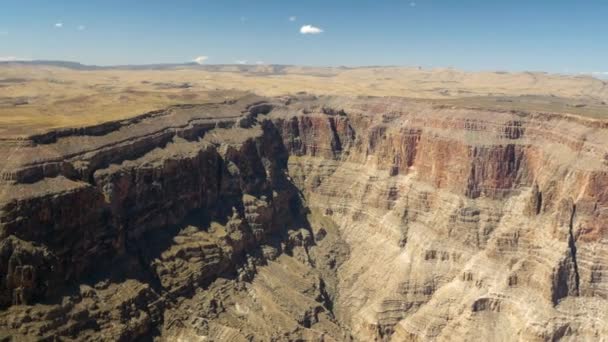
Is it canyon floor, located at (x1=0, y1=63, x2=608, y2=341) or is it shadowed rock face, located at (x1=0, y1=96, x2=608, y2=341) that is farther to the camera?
canyon floor, located at (x1=0, y1=63, x2=608, y2=341)

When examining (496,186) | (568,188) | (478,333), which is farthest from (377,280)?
(568,188)

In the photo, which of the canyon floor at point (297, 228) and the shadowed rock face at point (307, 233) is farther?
the canyon floor at point (297, 228)

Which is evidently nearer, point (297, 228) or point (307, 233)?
point (307, 233)

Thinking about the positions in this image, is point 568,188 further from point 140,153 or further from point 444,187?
point 140,153

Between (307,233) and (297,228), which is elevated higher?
(297,228)
